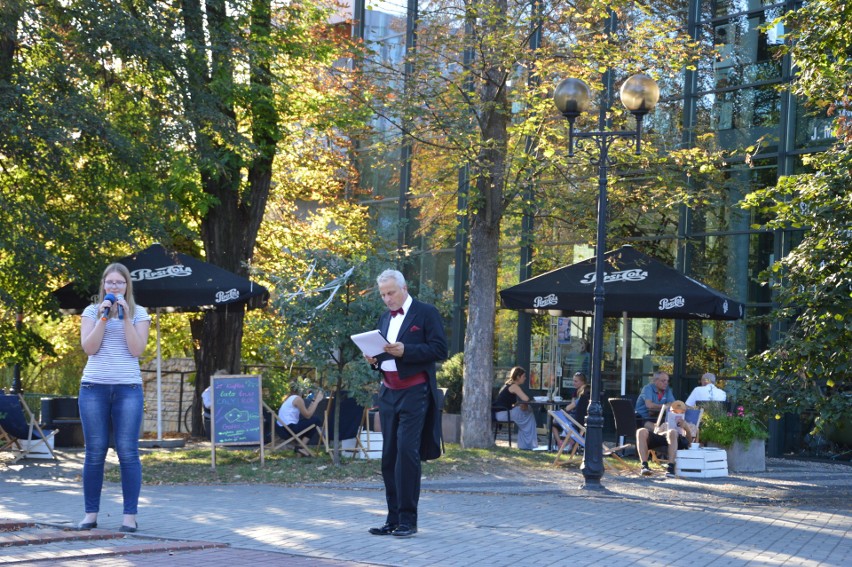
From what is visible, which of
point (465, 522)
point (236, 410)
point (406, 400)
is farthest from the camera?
point (236, 410)

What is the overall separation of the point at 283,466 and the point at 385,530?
19.7 ft

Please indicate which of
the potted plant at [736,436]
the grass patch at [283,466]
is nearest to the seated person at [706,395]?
the potted plant at [736,436]

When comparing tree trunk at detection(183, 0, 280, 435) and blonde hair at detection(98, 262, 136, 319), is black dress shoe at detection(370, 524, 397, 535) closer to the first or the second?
blonde hair at detection(98, 262, 136, 319)

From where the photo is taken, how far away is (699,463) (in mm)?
14492

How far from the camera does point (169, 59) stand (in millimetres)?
15305

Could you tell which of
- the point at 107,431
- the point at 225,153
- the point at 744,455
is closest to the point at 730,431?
the point at 744,455

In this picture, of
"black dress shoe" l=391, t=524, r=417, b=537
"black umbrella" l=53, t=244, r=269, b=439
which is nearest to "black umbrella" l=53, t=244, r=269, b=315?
"black umbrella" l=53, t=244, r=269, b=439

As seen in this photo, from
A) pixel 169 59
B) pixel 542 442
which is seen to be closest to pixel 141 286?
pixel 169 59

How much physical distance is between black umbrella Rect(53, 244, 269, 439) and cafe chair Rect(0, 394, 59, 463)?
1718 mm

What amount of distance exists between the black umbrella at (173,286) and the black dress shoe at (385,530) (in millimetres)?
7350

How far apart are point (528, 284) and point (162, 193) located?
5378 millimetres

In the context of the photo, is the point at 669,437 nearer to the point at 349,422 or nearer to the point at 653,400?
the point at 653,400

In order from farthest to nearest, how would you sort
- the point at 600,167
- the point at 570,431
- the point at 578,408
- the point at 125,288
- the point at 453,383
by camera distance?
A: the point at 453,383, the point at 578,408, the point at 570,431, the point at 600,167, the point at 125,288

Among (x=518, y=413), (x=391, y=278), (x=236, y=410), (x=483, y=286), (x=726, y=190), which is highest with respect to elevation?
(x=726, y=190)
